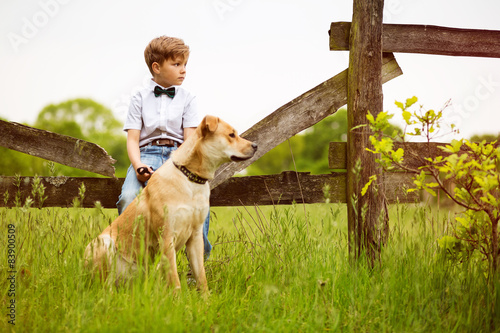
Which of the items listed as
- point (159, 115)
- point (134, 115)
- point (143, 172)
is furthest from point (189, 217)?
point (134, 115)

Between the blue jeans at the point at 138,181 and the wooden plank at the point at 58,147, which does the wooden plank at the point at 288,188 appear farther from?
the wooden plank at the point at 58,147

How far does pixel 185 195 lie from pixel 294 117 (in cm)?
132

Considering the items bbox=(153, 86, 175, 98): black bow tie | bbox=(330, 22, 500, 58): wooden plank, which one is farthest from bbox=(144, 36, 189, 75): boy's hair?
bbox=(330, 22, 500, 58): wooden plank

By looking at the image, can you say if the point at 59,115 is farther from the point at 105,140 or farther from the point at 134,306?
the point at 134,306

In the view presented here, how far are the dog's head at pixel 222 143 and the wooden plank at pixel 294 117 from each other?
50cm

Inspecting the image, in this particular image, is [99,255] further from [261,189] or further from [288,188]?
[288,188]

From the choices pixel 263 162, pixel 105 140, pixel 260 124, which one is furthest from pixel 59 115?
pixel 260 124

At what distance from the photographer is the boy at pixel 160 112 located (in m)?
3.71

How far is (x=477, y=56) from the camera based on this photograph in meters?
4.09

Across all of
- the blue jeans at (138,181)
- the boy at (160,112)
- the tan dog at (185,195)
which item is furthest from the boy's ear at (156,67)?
the tan dog at (185,195)

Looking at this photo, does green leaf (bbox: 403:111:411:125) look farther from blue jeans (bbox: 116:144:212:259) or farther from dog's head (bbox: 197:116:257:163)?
blue jeans (bbox: 116:144:212:259)

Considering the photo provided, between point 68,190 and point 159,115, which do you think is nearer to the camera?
point 159,115

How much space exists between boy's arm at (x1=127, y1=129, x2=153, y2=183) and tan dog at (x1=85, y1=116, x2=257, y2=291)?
291 millimetres

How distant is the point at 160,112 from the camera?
12.4 feet
